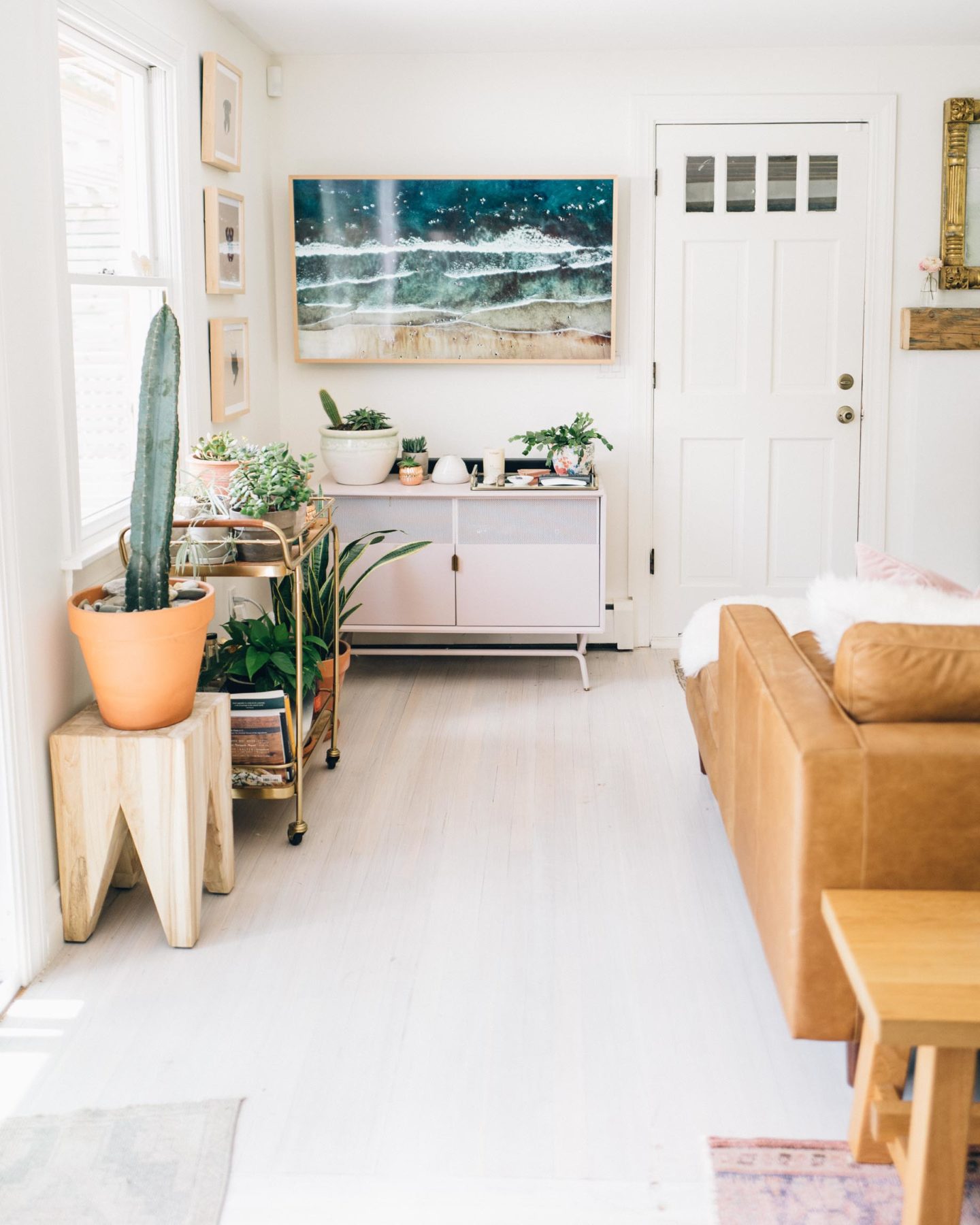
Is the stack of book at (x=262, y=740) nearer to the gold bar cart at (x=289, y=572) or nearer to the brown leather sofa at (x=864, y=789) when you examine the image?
the gold bar cart at (x=289, y=572)

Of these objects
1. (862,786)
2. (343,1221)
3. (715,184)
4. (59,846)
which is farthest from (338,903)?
(715,184)

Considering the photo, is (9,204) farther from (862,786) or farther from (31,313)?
(862,786)

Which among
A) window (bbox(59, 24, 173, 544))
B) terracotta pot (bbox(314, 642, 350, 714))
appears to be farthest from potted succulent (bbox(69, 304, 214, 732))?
terracotta pot (bbox(314, 642, 350, 714))

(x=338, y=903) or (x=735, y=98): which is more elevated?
(x=735, y=98)

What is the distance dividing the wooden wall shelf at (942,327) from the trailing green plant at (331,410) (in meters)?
2.18

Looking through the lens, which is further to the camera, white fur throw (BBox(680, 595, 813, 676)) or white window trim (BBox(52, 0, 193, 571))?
Answer: white fur throw (BBox(680, 595, 813, 676))

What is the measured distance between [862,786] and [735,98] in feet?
11.3

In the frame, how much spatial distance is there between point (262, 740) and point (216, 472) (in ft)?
2.30

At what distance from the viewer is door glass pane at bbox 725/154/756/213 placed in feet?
14.9

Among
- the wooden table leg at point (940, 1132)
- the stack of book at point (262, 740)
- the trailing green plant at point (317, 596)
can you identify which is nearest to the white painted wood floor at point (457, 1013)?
the stack of book at point (262, 740)

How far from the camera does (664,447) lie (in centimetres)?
477

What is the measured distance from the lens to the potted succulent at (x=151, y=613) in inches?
96.8

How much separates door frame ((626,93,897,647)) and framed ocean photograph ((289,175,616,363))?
15 cm

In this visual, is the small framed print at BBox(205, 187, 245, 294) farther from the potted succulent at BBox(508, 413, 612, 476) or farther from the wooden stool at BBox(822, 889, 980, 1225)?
the wooden stool at BBox(822, 889, 980, 1225)
